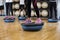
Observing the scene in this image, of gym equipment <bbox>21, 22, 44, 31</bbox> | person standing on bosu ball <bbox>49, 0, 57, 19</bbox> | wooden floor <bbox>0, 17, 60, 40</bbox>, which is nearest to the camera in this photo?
wooden floor <bbox>0, 17, 60, 40</bbox>

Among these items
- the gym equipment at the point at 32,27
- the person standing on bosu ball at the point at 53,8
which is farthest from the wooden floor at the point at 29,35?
the person standing on bosu ball at the point at 53,8

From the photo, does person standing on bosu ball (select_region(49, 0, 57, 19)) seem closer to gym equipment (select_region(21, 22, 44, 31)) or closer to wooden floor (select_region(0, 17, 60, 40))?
wooden floor (select_region(0, 17, 60, 40))

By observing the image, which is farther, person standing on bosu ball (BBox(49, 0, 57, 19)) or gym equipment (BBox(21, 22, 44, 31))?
person standing on bosu ball (BBox(49, 0, 57, 19))

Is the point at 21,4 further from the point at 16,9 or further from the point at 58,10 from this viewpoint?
the point at 58,10

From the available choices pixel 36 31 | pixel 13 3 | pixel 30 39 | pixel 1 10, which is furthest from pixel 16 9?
pixel 30 39

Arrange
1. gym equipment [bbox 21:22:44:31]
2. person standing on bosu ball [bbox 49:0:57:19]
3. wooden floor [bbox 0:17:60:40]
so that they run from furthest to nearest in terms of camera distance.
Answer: person standing on bosu ball [bbox 49:0:57:19]
gym equipment [bbox 21:22:44:31]
wooden floor [bbox 0:17:60:40]

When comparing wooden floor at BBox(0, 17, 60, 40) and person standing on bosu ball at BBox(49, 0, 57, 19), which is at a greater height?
person standing on bosu ball at BBox(49, 0, 57, 19)

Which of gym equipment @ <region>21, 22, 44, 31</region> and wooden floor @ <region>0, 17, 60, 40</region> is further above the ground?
gym equipment @ <region>21, 22, 44, 31</region>

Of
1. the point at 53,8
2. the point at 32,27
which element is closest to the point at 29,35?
the point at 32,27

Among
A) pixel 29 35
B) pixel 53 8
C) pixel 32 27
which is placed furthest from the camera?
pixel 53 8

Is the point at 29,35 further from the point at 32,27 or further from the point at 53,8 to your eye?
the point at 53,8

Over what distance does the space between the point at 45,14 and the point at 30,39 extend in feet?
15.5

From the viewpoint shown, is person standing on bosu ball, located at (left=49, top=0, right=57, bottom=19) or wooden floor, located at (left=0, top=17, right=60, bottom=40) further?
person standing on bosu ball, located at (left=49, top=0, right=57, bottom=19)

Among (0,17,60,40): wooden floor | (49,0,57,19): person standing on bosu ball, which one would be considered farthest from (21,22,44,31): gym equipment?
(49,0,57,19): person standing on bosu ball
